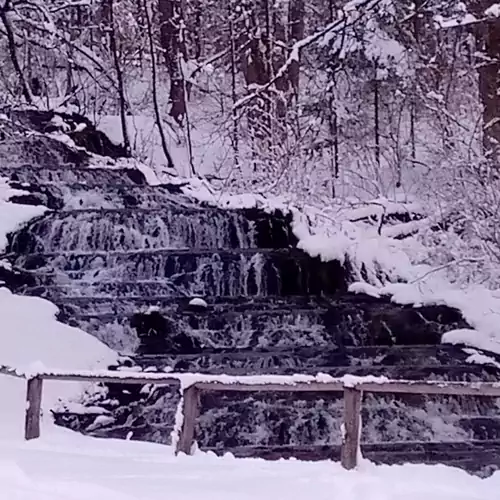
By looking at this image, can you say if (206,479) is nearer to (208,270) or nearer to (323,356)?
(323,356)

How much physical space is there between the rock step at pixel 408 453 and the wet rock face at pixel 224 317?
0.15 meters

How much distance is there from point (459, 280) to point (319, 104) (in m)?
3.32

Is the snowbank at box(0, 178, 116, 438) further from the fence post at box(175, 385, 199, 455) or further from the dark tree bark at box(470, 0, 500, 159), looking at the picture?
the dark tree bark at box(470, 0, 500, 159)

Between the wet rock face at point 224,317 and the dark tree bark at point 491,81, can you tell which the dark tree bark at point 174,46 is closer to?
the wet rock face at point 224,317

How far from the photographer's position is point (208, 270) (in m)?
10.6

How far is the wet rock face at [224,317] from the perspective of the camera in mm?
7469

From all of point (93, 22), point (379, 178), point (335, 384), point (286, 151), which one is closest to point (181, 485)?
point (335, 384)

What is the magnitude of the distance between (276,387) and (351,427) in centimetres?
54

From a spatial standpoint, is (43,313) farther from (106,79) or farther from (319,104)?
(106,79)

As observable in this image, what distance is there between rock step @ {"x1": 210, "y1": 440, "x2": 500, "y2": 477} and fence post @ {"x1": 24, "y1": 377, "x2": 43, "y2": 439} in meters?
1.88

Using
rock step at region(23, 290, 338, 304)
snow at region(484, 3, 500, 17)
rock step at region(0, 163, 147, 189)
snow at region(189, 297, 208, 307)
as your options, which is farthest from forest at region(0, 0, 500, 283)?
snow at region(189, 297, 208, 307)

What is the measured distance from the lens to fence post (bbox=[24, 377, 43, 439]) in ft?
17.6

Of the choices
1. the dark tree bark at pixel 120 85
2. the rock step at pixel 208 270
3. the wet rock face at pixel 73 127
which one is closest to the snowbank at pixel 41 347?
the rock step at pixel 208 270

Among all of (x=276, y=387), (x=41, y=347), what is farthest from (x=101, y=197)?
(x=276, y=387)
